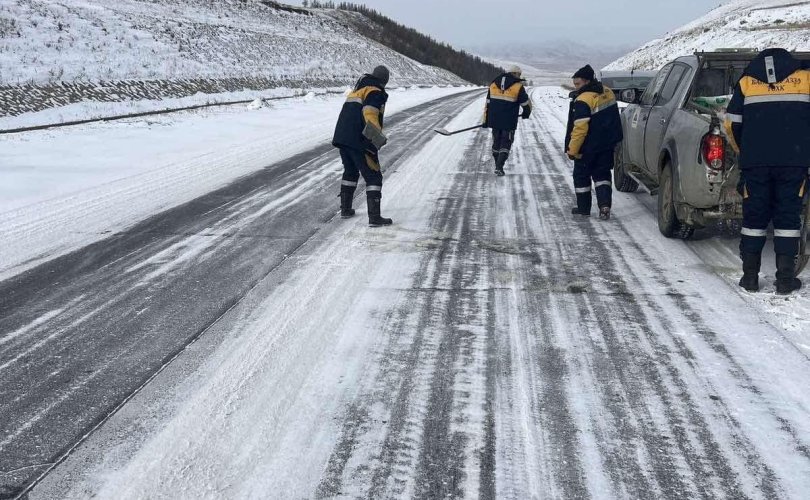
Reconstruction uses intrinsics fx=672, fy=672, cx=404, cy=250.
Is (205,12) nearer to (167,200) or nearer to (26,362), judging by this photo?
(167,200)

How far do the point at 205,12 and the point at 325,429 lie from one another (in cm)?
4765

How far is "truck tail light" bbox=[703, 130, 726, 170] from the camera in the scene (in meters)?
5.41

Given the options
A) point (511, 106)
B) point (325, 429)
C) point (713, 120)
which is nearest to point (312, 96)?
point (511, 106)

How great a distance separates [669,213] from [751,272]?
1.47 meters

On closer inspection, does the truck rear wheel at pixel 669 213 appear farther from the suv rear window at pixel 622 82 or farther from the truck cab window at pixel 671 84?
the suv rear window at pixel 622 82

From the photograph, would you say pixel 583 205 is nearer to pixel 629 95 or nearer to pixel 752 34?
pixel 629 95

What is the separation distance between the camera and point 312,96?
2833 cm

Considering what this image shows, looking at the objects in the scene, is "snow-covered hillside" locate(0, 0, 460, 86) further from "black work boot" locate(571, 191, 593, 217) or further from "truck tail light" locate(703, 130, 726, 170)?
"truck tail light" locate(703, 130, 726, 170)

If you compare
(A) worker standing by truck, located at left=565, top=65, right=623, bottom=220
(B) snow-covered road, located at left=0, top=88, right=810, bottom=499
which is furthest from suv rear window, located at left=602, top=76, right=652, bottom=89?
(B) snow-covered road, located at left=0, top=88, right=810, bottom=499

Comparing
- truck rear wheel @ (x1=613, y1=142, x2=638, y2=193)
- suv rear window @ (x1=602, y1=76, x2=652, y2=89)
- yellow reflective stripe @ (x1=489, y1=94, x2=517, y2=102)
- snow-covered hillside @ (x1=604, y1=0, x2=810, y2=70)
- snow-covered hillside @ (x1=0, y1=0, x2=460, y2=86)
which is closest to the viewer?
truck rear wheel @ (x1=613, y1=142, x2=638, y2=193)

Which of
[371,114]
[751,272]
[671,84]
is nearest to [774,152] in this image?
[751,272]

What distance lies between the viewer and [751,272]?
16.2 ft

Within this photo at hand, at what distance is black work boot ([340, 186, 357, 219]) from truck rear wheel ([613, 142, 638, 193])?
3.72m

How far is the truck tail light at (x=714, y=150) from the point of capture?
17.8ft
